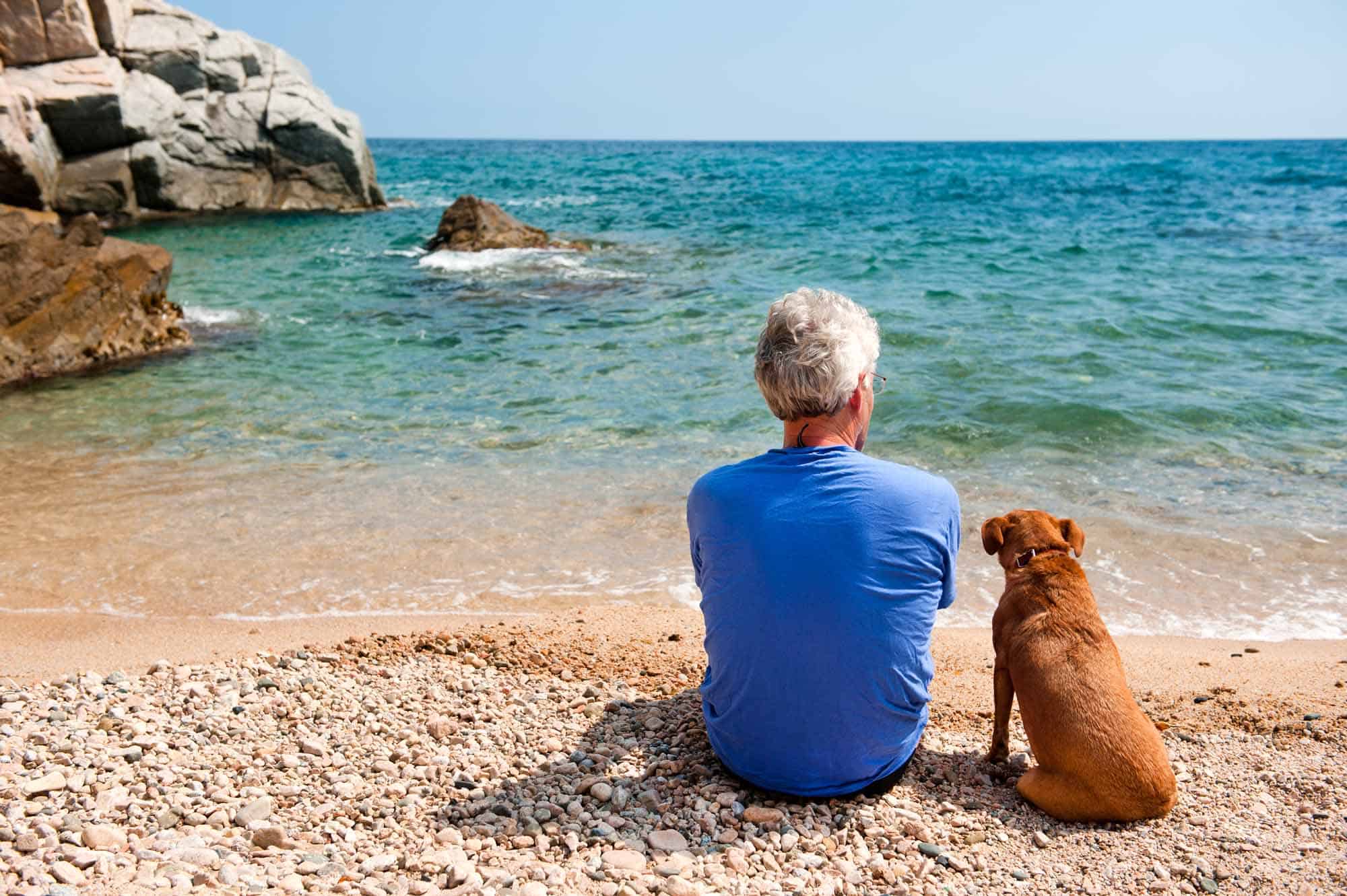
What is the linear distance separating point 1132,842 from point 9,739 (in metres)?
3.63

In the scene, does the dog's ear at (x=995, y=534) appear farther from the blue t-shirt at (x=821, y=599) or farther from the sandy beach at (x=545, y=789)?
the sandy beach at (x=545, y=789)

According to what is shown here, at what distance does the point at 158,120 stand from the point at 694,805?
2657 centimetres

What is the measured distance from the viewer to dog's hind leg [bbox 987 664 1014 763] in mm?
3344

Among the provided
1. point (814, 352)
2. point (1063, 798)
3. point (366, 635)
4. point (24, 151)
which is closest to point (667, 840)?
point (1063, 798)

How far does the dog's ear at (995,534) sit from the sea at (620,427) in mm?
1836

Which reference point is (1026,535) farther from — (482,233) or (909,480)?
(482,233)

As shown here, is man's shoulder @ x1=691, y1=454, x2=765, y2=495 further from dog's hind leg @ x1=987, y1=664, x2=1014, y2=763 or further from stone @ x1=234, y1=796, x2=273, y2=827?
stone @ x1=234, y1=796, x2=273, y2=827

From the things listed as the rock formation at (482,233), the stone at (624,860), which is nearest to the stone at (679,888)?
the stone at (624,860)

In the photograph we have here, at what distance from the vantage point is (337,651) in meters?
4.45

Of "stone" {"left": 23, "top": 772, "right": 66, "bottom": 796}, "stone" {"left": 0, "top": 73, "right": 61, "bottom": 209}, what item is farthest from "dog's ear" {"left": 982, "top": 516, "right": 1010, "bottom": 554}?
"stone" {"left": 0, "top": 73, "right": 61, "bottom": 209}

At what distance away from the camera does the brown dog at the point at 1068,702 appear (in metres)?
3.00

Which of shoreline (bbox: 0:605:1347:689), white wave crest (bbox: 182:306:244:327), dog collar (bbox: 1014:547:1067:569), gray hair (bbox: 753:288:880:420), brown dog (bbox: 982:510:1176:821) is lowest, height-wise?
shoreline (bbox: 0:605:1347:689)

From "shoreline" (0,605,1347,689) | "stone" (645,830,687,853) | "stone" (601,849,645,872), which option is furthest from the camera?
"shoreline" (0,605,1347,689)

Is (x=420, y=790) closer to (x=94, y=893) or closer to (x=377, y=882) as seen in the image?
(x=377, y=882)
